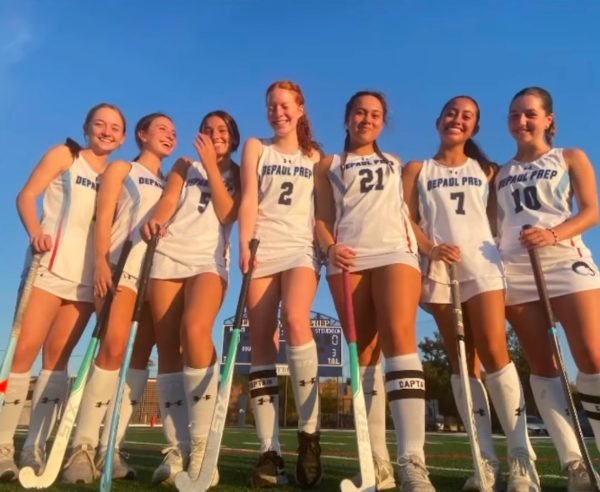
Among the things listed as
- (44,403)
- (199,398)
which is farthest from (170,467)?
(44,403)

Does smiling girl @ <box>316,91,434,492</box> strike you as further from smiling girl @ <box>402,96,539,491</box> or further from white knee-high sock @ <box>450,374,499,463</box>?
white knee-high sock @ <box>450,374,499,463</box>

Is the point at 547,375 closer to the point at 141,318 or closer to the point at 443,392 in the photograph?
the point at 141,318

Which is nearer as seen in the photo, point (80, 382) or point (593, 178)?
point (80, 382)

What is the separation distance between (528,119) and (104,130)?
3159 mm

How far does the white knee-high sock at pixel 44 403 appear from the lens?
4.38m

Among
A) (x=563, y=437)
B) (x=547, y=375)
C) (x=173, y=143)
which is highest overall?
(x=173, y=143)

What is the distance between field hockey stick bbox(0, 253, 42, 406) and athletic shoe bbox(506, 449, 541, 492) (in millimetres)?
3109

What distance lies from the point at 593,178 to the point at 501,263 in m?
0.89

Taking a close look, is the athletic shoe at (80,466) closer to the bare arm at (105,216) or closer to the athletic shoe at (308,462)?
the bare arm at (105,216)

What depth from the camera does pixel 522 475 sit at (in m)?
3.54

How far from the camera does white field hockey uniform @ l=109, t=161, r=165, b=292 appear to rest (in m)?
4.61

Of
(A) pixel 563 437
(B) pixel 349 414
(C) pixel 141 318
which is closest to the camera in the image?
(A) pixel 563 437

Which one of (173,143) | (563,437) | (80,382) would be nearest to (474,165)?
A: (563,437)

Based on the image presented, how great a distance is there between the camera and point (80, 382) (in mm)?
3857
